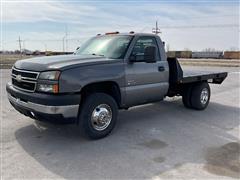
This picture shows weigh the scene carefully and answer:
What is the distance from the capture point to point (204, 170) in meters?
3.83

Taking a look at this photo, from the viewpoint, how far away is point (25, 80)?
4.73 meters

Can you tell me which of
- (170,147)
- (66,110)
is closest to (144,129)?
(170,147)

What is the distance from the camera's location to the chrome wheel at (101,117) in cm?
491

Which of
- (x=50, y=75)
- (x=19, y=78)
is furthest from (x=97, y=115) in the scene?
(x=19, y=78)

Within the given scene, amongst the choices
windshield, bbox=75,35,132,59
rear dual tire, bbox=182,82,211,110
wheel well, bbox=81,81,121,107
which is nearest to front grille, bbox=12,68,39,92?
wheel well, bbox=81,81,121,107

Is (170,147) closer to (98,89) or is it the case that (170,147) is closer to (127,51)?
(98,89)

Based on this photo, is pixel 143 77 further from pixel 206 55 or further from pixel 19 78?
pixel 206 55

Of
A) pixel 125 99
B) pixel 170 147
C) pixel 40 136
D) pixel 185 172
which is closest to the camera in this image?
pixel 185 172

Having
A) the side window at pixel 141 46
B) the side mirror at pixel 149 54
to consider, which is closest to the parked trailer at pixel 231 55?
the side window at pixel 141 46

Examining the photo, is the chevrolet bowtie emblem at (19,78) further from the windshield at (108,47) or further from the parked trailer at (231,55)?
the parked trailer at (231,55)

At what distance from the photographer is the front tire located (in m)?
4.74

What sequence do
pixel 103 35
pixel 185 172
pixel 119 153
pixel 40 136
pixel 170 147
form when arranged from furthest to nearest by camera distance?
1. pixel 103 35
2. pixel 40 136
3. pixel 170 147
4. pixel 119 153
5. pixel 185 172

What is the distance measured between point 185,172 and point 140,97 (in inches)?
89.4

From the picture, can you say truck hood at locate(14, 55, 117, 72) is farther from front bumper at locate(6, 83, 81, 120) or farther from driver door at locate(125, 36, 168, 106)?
driver door at locate(125, 36, 168, 106)
